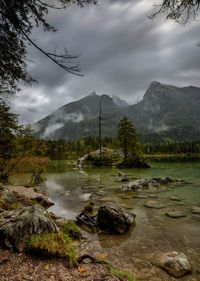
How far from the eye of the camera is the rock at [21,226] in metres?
3.27

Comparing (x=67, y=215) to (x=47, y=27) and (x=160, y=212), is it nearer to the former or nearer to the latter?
(x=160, y=212)

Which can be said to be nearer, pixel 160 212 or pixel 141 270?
pixel 141 270

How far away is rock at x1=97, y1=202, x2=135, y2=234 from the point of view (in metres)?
5.69

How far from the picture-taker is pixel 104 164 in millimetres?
36250

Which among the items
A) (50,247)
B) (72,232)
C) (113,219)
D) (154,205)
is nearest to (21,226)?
(50,247)

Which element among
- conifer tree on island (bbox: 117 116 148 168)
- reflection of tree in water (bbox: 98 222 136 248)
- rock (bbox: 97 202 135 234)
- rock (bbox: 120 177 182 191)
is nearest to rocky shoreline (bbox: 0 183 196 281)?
reflection of tree in water (bbox: 98 222 136 248)

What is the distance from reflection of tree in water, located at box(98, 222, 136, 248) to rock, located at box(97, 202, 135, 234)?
20 cm

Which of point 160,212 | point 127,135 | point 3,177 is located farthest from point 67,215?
point 127,135

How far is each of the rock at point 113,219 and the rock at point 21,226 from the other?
8.65ft

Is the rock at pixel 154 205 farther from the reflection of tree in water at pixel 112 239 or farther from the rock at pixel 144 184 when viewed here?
the rock at pixel 144 184

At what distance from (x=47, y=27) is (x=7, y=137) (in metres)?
9.89

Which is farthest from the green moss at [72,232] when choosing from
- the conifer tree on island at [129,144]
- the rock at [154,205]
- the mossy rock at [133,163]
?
the mossy rock at [133,163]

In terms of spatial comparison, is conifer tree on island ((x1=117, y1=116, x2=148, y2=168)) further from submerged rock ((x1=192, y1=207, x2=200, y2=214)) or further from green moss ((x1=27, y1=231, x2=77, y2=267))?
green moss ((x1=27, y1=231, x2=77, y2=267))

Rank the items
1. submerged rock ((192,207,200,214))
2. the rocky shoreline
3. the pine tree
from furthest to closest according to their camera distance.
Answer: the pine tree → submerged rock ((192,207,200,214)) → the rocky shoreline
